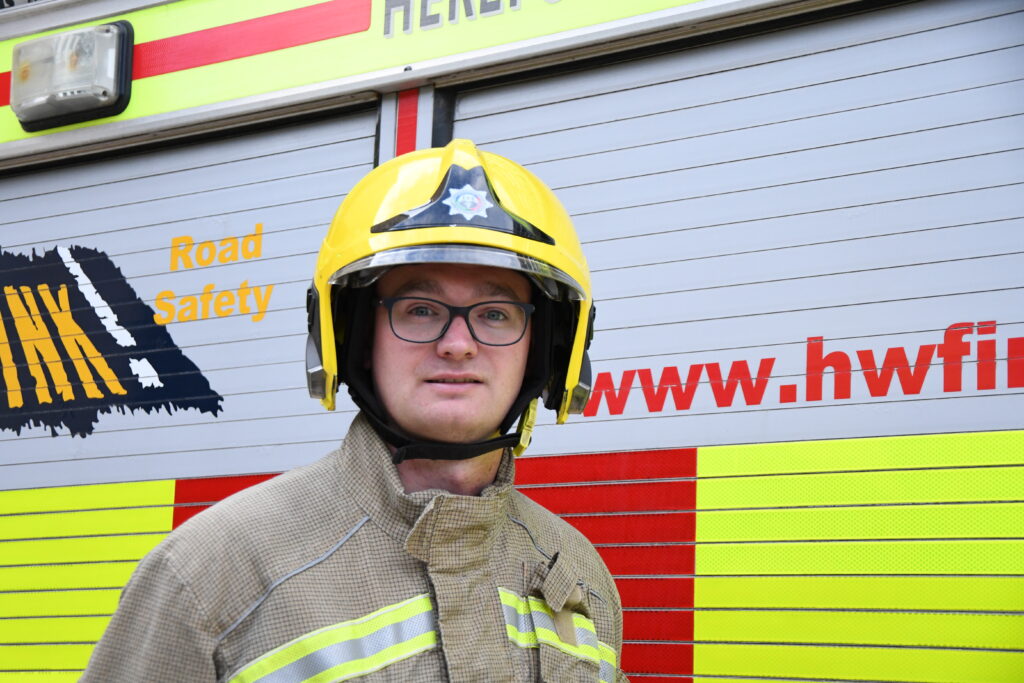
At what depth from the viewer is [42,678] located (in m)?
3.76

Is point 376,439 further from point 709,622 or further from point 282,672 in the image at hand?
point 709,622

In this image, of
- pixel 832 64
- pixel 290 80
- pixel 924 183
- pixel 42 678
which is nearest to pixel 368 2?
pixel 290 80

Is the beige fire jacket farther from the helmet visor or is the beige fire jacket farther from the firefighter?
the helmet visor

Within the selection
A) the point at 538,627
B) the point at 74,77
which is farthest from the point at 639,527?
the point at 74,77

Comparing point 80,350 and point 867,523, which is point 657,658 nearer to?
point 867,523

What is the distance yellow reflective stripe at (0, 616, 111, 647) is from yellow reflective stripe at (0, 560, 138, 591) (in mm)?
96

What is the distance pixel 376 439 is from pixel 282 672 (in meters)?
0.43

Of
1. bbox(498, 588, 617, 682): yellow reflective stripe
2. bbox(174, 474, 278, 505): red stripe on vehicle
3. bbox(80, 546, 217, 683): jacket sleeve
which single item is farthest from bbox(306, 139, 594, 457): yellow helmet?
bbox(174, 474, 278, 505): red stripe on vehicle

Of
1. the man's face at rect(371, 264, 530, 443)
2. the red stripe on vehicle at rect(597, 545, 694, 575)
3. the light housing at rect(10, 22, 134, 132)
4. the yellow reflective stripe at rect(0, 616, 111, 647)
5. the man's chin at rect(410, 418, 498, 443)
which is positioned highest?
the light housing at rect(10, 22, 134, 132)

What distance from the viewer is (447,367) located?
6.63 feet

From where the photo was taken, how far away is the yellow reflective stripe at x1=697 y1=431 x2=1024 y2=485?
2559 mm

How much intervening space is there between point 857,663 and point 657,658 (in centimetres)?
48

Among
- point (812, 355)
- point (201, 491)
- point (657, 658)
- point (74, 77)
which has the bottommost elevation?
point (657, 658)

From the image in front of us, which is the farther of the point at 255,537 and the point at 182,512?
the point at 182,512
